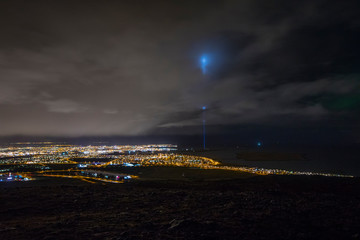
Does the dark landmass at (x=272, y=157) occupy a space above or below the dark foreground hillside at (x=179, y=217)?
below

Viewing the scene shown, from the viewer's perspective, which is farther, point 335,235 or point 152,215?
point 152,215

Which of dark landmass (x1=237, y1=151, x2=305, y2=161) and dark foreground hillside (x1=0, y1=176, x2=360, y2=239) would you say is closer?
dark foreground hillside (x1=0, y1=176, x2=360, y2=239)

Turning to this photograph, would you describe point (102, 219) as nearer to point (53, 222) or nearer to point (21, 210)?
point (53, 222)

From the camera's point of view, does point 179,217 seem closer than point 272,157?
Yes

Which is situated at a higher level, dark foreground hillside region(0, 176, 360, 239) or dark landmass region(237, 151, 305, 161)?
dark foreground hillside region(0, 176, 360, 239)

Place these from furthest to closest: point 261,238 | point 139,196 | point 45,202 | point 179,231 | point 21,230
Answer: point 139,196
point 45,202
point 21,230
point 179,231
point 261,238

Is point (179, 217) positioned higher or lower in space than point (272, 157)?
higher

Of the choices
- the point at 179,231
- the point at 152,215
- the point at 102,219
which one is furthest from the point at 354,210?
the point at 102,219

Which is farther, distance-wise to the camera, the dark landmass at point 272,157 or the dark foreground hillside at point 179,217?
the dark landmass at point 272,157
